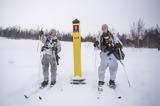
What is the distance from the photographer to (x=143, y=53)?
3.03 m

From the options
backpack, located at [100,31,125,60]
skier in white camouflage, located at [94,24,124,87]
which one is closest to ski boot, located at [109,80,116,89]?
skier in white camouflage, located at [94,24,124,87]

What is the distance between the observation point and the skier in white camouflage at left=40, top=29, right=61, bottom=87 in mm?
3332

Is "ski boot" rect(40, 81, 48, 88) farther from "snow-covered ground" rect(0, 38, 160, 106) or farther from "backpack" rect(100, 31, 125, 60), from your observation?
"backpack" rect(100, 31, 125, 60)

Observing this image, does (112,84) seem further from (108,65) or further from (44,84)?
(44,84)

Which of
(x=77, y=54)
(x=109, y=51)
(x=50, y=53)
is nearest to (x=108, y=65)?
(x=109, y=51)

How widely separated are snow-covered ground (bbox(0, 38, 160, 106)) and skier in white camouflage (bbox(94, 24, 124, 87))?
111 mm

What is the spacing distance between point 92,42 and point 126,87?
0.61 m

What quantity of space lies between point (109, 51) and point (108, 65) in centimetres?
16

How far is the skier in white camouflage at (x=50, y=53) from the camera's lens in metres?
3.33

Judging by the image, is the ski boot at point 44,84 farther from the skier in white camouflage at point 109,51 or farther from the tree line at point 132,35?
the skier in white camouflage at point 109,51

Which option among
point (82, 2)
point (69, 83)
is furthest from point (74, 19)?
point (69, 83)

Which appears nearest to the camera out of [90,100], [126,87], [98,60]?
[90,100]

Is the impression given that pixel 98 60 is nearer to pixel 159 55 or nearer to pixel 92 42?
pixel 92 42

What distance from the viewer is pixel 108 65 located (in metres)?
3.22
